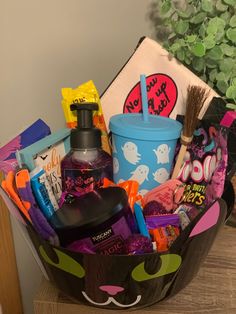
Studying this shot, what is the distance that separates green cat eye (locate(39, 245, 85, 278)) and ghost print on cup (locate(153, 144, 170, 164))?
0.67 feet

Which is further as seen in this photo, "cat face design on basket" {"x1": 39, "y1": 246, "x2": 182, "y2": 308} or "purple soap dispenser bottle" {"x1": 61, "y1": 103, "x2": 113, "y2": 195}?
"purple soap dispenser bottle" {"x1": 61, "y1": 103, "x2": 113, "y2": 195}

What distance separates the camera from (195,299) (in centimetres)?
45

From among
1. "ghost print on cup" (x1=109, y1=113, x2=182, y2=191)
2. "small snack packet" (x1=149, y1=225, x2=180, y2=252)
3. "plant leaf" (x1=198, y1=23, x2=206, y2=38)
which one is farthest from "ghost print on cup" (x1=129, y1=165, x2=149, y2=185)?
"plant leaf" (x1=198, y1=23, x2=206, y2=38)

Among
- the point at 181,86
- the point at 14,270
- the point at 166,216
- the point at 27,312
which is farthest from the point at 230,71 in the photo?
the point at 27,312

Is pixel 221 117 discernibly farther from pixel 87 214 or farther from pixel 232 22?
pixel 87 214

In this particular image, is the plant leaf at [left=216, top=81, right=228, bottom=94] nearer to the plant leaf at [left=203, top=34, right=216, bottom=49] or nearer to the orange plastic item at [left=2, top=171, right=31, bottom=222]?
the plant leaf at [left=203, top=34, right=216, bottom=49]

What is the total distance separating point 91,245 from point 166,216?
105 millimetres

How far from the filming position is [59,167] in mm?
521

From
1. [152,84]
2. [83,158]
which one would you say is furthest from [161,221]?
[152,84]

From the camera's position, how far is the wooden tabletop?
0.44 m

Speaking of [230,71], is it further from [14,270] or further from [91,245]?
[14,270]

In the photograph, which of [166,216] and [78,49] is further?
[78,49]

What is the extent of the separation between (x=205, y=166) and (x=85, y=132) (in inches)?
6.2

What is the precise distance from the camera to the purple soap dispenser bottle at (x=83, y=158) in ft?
1.57
